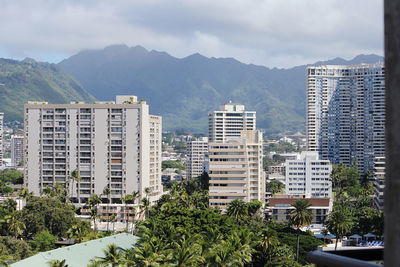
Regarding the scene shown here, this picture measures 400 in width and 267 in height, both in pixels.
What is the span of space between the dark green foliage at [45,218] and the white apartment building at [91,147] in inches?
912

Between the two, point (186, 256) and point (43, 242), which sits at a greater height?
point (186, 256)

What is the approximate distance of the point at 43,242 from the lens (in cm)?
6134

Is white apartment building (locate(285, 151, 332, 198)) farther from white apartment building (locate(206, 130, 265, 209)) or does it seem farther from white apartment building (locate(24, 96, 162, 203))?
white apartment building (locate(24, 96, 162, 203))

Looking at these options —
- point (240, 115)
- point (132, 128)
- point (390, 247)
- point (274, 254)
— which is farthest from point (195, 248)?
point (240, 115)

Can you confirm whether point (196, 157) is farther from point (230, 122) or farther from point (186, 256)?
point (186, 256)

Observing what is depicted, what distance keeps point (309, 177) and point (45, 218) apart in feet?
208

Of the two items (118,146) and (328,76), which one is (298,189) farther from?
(328,76)

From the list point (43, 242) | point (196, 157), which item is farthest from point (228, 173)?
point (196, 157)

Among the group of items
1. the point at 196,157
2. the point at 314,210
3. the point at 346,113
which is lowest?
the point at 314,210

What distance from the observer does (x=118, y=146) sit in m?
95.4

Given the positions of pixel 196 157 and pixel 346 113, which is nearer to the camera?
pixel 346 113

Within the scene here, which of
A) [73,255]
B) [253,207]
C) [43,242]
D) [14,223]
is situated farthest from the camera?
[253,207]

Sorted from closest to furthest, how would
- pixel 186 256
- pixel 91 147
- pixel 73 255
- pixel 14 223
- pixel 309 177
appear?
pixel 186 256
pixel 73 255
pixel 14 223
pixel 91 147
pixel 309 177

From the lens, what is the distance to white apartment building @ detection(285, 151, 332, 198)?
380ft
